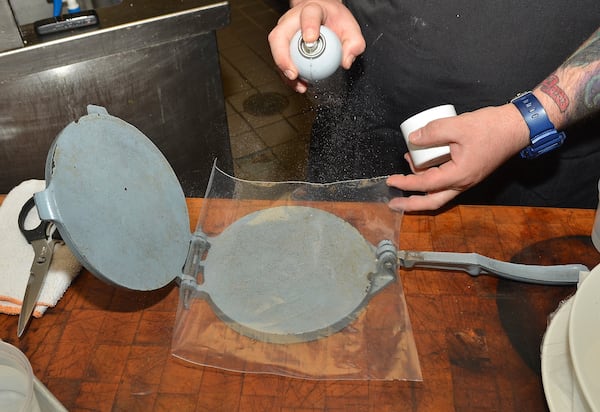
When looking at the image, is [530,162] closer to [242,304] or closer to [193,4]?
[242,304]

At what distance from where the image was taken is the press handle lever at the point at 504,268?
0.88 metres

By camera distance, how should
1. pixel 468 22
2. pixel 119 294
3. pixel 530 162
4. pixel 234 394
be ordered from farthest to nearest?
1. pixel 530 162
2. pixel 468 22
3. pixel 119 294
4. pixel 234 394

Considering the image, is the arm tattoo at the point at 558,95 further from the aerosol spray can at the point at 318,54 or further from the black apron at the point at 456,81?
the aerosol spray can at the point at 318,54

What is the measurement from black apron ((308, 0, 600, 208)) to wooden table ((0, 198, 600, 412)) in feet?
0.80

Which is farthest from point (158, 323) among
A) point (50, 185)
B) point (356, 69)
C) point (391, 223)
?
point (356, 69)

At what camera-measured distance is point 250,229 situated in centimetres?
98

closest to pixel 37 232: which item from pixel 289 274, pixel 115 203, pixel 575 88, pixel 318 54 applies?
pixel 115 203

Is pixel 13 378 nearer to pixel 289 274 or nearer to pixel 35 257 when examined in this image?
pixel 35 257

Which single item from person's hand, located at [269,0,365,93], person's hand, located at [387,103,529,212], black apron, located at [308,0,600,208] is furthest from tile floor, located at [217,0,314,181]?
person's hand, located at [387,103,529,212]

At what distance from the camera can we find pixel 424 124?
0.96m

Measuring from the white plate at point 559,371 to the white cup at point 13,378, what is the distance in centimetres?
64

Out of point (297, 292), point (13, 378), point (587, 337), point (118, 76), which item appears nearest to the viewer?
point (587, 337)

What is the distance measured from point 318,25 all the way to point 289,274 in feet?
1.45

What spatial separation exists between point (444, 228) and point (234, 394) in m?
0.47
